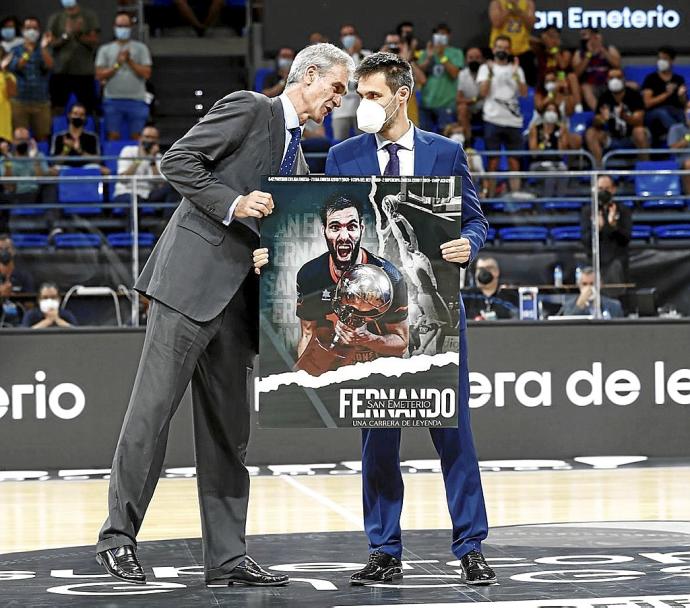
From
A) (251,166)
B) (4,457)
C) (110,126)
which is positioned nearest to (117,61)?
(110,126)

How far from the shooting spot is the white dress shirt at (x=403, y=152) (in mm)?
5199

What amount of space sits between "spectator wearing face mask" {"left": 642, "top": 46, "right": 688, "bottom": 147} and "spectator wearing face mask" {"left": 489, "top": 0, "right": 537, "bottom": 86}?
1.36 meters

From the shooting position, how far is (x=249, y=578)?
507cm

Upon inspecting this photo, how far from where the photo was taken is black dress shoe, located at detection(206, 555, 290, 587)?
5055mm

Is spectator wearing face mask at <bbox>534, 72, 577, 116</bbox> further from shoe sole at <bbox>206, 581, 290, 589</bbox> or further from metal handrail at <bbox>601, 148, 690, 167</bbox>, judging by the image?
shoe sole at <bbox>206, 581, 290, 589</bbox>

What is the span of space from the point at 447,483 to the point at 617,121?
33.4ft

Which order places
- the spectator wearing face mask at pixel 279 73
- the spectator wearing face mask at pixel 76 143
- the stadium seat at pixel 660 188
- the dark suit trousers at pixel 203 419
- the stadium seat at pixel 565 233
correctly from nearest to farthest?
1. the dark suit trousers at pixel 203 419
2. the stadium seat at pixel 565 233
3. the stadium seat at pixel 660 188
4. the spectator wearing face mask at pixel 76 143
5. the spectator wearing face mask at pixel 279 73

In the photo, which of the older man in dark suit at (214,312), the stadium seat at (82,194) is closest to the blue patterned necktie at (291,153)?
the older man in dark suit at (214,312)

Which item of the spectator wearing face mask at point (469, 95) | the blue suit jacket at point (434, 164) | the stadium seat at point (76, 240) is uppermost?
the spectator wearing face mask at point (469, 95)

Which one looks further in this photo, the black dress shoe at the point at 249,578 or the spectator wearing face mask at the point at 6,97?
the spectator wearing face mask at the point at 6,97

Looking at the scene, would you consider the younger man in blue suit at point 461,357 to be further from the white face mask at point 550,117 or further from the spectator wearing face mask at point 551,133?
the white face mask at point 550,117

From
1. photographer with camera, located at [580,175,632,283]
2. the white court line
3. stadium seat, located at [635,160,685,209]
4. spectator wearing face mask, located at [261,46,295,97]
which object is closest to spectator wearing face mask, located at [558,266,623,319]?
photographer with camera, located at [580,175,632,283]

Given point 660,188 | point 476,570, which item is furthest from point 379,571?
point 660,188

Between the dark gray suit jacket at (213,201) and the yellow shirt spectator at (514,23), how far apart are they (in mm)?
10842
